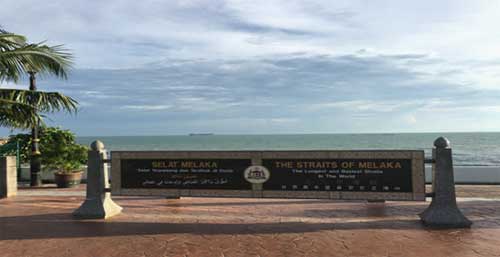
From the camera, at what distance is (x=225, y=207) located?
9281 mm

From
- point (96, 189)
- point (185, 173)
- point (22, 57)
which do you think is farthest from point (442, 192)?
point (22, 57)

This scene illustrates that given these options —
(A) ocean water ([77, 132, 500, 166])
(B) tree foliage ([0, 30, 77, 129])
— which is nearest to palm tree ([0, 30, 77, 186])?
(B) tree foliage ([0, 30, 77, 129])

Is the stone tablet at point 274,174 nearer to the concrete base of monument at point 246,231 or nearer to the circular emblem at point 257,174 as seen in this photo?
the circular emblem at point 257,174

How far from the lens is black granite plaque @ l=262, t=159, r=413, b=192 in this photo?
7.46 metres

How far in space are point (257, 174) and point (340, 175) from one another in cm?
151

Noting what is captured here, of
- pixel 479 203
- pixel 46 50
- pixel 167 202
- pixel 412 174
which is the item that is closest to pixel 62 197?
pixel 167 202

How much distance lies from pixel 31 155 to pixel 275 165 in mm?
10042

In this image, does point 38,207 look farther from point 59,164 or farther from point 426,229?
point 426,229

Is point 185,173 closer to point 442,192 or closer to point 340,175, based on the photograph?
point 340,175

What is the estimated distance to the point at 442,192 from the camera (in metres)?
7.27

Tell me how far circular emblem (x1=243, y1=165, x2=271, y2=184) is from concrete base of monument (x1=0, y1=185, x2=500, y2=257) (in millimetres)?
714

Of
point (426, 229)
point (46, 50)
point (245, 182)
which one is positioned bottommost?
point (426, 229)

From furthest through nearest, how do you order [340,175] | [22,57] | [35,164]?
[35,164] < [22,57] < [340,175]

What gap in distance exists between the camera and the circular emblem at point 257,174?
25.9 ft
